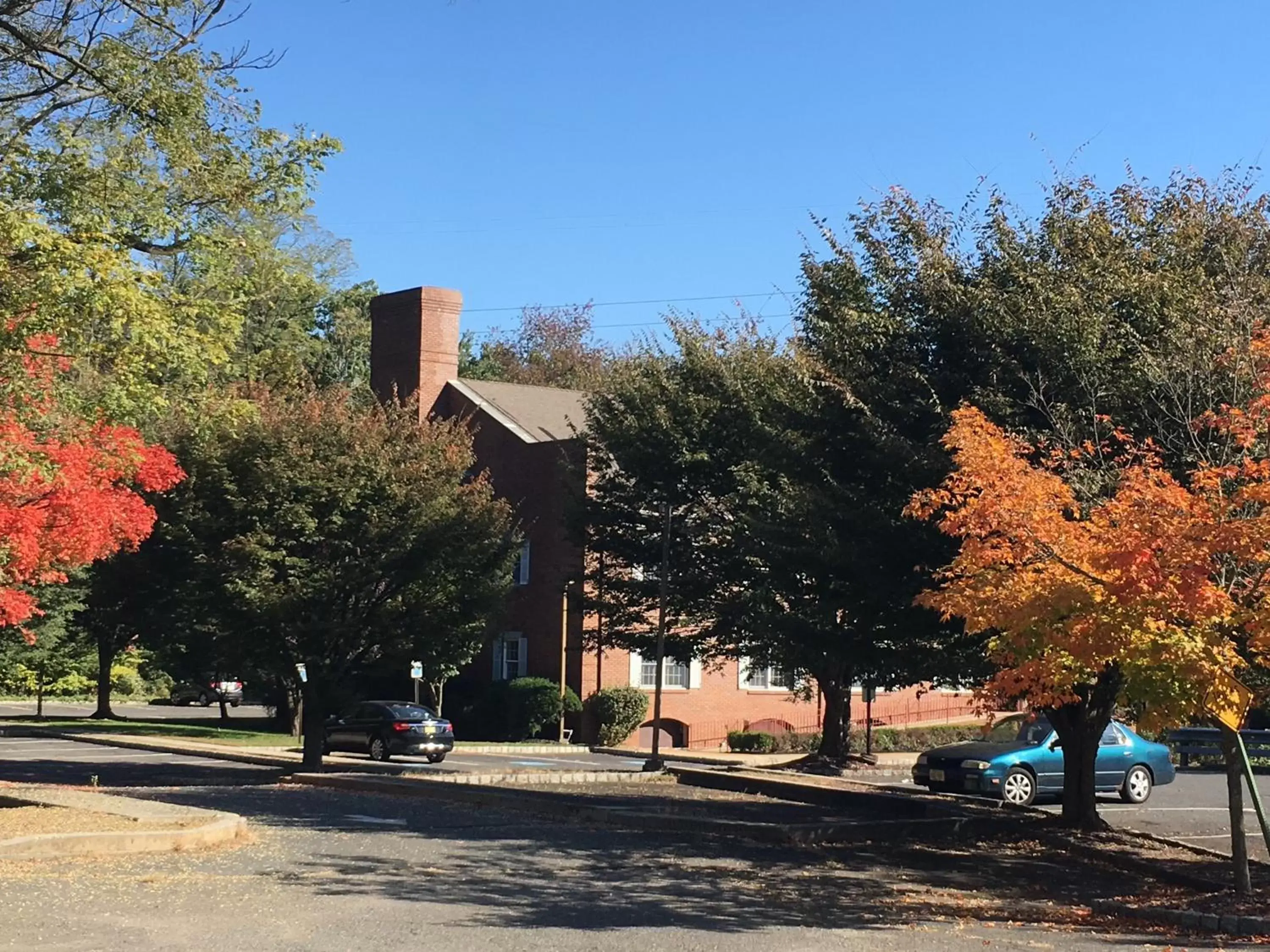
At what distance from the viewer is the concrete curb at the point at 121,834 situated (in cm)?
1278

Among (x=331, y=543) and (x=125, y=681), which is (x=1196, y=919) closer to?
(x=331, y=543)

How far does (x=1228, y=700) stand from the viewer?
1180 cm

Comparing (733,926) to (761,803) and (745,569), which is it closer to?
(761,803)

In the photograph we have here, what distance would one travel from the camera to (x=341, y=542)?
85.5 feet

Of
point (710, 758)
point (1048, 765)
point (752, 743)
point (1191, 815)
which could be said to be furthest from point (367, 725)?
point (1191, 815)

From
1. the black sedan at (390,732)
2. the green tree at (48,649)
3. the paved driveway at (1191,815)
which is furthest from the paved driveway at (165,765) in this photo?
the paved driveway at (1191,815)

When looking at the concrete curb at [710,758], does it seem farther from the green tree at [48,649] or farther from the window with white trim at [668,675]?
the green tree at [48,649]

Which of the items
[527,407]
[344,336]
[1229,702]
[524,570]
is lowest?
[1229,702]

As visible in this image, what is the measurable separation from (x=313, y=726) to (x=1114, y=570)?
61.9ft

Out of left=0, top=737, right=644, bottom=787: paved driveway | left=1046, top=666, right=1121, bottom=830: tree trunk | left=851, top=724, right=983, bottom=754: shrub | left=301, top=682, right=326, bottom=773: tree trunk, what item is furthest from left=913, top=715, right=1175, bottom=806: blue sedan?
left=851, top=724, right=983, bottom=754: shrub

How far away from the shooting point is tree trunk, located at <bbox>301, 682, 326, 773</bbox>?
26859 millimetres

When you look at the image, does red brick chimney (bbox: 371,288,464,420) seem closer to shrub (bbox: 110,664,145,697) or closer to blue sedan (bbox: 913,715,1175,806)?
shrub (bbox: 110,664,145,697)

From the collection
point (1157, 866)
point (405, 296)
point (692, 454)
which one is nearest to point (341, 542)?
point (692, 454)

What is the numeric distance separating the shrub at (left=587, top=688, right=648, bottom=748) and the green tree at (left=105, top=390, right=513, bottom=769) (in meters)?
13.1
